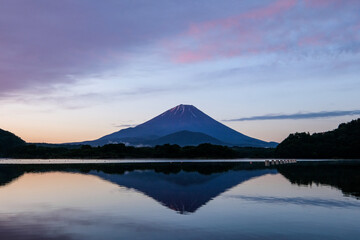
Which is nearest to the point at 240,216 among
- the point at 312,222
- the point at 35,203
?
the point at 312,222

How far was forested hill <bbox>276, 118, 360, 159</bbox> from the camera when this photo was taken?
130 metres

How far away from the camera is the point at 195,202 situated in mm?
24844

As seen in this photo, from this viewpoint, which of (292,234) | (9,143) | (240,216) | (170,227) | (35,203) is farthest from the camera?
(9,143)

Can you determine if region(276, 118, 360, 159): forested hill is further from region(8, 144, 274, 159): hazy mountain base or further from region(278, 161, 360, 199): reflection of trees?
region(278, 161, 360, 199): reflection of trees

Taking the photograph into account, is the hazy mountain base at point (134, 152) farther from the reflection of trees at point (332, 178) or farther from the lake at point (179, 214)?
the lake at point (179, 214)

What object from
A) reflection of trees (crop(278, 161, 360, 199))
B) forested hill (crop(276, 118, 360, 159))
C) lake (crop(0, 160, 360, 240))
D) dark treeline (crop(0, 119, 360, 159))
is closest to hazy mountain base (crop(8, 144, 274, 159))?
dark treeline (crop(0, 119, 360, 159))

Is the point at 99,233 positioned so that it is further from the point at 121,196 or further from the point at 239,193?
the point at 239,193

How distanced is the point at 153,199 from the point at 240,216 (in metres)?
7.98

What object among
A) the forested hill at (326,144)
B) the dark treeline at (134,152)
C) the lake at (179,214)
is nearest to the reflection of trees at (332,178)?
the lake at (179,214)

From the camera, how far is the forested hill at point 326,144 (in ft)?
425

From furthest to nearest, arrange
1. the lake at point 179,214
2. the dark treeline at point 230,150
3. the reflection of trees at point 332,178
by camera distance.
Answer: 1. the dark treeline at point 230,150
2. the reflection of trees at point 332,178
3. the lake at point 179,214

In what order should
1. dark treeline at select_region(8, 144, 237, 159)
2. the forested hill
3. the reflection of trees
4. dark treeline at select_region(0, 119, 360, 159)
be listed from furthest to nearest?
1. dark treeline at select_region(8, 144, 237, 159)
2. dark treeline at select_region(0, 119, 360, 159)
3. the forested hill
4. the reflection of trees

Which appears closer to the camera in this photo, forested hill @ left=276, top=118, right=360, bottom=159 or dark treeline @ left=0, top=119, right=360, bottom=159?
forested hill @ left=276, top=118, right=360, bottom=159

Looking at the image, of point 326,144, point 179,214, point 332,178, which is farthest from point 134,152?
point 179,214
